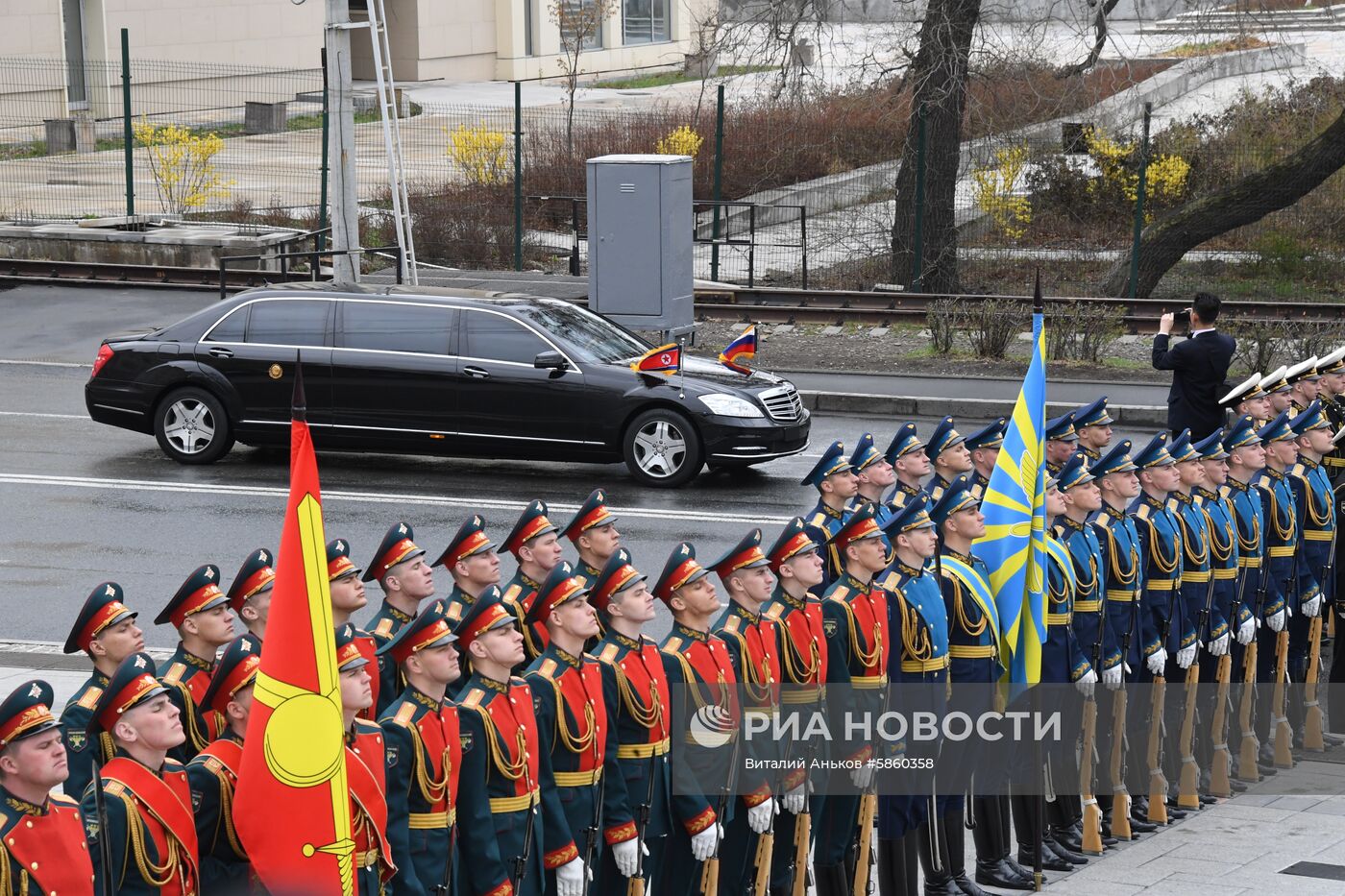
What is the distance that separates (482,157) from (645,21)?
34.8m

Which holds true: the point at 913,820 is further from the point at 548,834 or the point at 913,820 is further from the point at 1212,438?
the point at 1212,438

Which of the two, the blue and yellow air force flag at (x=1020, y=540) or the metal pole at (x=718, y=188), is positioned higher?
the metal pole at (x=718, y=188)

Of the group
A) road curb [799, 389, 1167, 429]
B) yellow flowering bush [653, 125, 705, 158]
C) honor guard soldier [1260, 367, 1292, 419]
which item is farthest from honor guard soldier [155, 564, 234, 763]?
yellow flowering bush [653, 125, 705, 158]

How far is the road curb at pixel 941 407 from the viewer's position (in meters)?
18.0

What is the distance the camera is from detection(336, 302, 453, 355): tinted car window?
15.4 m

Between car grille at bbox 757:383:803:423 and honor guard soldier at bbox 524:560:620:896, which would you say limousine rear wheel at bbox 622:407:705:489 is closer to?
car grille at bbox 757:383:803:423

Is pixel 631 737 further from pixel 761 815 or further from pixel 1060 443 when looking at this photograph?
pixel 1060 443

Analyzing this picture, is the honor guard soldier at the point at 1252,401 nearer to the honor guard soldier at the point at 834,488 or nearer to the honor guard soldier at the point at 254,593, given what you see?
the honor guard soldier at the point at 834,488

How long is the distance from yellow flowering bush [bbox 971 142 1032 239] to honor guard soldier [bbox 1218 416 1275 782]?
17305 mm

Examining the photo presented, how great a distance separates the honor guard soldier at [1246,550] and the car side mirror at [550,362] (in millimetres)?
6624

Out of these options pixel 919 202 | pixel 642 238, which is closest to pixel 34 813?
pixel 642 238

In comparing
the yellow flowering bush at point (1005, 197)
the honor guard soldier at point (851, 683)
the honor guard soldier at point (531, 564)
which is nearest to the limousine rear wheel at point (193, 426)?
the honor guard soldier at point (531, 564)

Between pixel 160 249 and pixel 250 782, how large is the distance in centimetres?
2175

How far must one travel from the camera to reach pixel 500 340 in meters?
15.3
